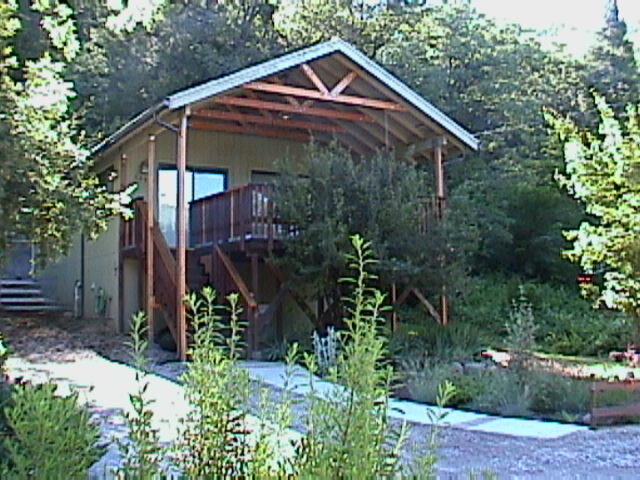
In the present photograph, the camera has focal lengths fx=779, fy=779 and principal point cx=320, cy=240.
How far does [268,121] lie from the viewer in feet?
50.5

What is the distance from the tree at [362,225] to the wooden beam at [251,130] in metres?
3.14

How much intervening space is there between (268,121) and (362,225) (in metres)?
4.08

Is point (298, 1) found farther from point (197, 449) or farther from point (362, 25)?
point (197, 449)

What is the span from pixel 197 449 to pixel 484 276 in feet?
57.5

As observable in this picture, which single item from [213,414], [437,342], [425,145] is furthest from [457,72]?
[213,414]

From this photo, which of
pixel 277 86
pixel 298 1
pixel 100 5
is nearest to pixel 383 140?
pixel 277 86

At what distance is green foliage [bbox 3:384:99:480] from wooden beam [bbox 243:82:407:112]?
10.7 meters

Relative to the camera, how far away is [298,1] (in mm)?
26875

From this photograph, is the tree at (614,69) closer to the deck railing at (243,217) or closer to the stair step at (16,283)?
the deck railing at (243,217)

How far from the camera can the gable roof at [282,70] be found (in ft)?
40.1

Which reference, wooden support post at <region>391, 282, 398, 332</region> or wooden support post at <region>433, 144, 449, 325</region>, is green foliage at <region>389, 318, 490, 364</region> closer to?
wooden support post at <region>391, 282, 398, 332</region>

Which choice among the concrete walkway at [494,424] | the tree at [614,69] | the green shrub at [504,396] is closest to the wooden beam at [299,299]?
the green shrub at [504,396]

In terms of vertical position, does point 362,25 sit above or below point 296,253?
above

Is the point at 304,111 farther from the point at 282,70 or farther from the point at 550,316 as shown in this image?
the point at 550,316
